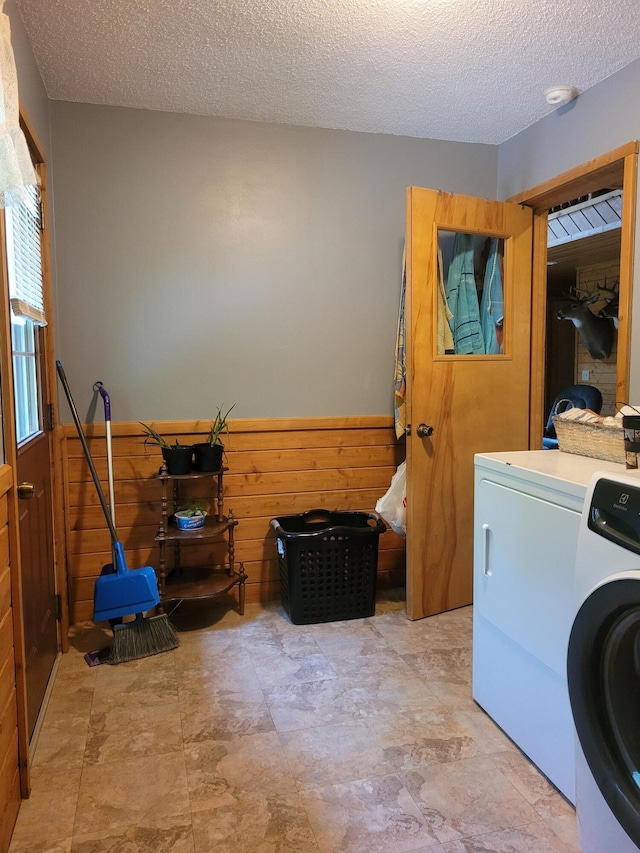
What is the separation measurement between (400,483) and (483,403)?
0.56 m

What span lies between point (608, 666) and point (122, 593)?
1.85m

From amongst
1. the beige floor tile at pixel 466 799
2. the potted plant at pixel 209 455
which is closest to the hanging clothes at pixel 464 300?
the potted plant at pixel 209 455

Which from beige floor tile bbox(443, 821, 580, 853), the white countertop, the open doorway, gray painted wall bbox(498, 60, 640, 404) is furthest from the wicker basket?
the open doorway

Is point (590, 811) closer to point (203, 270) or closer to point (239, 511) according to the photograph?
point (239, 511)

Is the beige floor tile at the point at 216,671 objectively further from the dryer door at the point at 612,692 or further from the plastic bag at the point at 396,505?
the dryer door at the point at 612,692

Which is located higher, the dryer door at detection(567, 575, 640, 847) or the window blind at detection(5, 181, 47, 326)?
the window blind at detection(5, 181, 47, 326)

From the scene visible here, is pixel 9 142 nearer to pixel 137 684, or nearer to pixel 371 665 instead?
pixel 137 684

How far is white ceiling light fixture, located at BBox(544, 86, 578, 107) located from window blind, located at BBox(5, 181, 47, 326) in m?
2.13

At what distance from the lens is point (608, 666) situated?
1221mm

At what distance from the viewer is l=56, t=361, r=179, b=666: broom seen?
2.42 meters

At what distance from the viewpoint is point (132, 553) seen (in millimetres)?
2846

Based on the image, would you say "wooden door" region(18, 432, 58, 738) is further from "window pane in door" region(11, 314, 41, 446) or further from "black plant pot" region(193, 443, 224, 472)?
"black plant pot" region(193, 443, 224, 472)

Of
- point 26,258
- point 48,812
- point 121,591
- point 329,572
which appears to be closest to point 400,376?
point 329,572

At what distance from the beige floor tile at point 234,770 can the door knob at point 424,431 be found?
4.58ft
